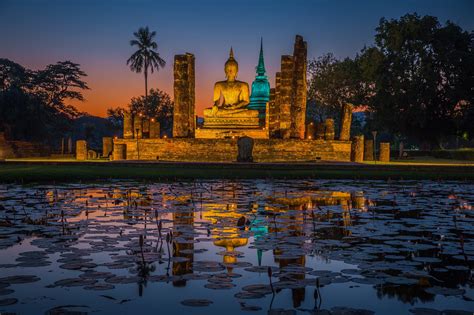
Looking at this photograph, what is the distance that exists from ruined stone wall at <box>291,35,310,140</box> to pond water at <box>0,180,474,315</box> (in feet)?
75.0

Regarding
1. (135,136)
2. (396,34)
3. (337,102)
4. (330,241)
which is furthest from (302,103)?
(330,241)

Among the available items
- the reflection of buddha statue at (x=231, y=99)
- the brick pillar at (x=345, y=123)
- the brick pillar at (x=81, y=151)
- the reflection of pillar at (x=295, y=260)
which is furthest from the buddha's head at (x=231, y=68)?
the reflection of pillar at (x=295, y=260)

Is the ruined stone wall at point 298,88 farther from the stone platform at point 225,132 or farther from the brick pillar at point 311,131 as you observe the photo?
the stone platform at point 225,132

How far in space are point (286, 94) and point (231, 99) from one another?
7472 millimetres

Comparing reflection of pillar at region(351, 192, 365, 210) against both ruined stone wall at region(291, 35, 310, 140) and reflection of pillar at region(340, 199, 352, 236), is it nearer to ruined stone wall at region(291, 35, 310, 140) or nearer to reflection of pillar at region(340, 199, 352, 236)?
reflection of pillar at region(340, 199, 352, 236)

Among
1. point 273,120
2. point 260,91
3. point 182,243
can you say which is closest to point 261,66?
point 260,91

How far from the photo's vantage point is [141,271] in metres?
4.72

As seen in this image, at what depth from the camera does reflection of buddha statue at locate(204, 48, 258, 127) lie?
124 ft

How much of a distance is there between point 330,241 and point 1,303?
11.8 ft

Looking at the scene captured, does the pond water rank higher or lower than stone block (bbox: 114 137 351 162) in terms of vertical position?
lower

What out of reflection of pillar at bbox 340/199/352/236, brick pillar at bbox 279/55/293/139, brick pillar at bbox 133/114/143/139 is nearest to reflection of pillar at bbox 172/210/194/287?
reflection of pillar at bbox 340/199/352/236

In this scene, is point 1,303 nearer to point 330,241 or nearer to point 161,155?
point 330,241

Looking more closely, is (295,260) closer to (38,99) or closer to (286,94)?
(286,94)

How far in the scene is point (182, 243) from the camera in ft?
19.8
